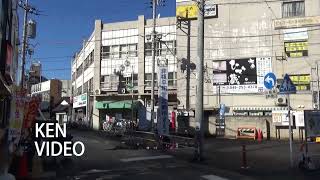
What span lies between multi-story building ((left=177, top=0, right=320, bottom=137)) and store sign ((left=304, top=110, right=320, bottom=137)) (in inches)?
948

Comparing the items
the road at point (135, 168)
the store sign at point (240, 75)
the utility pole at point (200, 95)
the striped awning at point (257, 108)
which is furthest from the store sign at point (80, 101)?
the utility pole at point (200, 95)

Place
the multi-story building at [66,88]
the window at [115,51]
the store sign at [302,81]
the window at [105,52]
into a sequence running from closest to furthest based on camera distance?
the store sign at [302,81] → the window at [115,51] → the window at [105,52] → the multi-story building at [66,88]

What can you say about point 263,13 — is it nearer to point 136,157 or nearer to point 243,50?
point 243,50

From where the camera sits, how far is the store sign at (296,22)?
4359 centimetres

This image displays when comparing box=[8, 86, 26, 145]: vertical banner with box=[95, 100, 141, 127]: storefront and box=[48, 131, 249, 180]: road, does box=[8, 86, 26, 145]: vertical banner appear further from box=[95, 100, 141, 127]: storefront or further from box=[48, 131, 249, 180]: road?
box=[95, 100, 141, 127]: storefront

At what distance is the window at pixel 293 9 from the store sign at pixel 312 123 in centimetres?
2992

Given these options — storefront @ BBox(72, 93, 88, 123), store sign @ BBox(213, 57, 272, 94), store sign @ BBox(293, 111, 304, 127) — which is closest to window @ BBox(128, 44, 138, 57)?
storefront @ BBox(72, 93, 88, 123)

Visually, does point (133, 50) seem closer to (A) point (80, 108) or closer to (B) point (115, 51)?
(B) point (115, 51)

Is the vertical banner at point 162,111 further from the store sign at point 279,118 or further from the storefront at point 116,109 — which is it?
the storefront at point 116,109

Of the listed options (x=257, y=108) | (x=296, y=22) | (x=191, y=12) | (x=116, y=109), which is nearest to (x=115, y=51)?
(x=116, y=109)

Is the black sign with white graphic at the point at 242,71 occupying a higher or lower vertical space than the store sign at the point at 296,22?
lower

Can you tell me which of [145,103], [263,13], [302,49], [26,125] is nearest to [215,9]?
[263,13]

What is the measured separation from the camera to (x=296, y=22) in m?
44.3

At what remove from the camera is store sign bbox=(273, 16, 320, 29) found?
4359 cm
